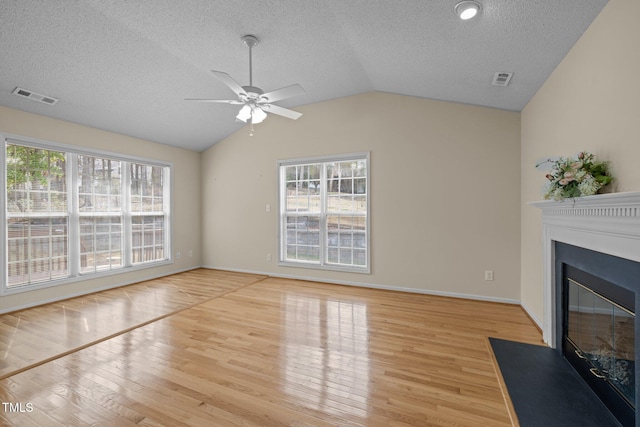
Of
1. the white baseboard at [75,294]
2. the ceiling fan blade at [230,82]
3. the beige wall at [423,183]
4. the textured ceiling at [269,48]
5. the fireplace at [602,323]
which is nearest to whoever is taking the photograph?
the fireplace at [602,323]

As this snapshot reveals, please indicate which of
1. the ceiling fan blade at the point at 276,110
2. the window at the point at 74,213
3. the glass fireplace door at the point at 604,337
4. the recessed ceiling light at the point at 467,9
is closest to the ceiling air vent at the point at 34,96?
the window at the point at 74,213

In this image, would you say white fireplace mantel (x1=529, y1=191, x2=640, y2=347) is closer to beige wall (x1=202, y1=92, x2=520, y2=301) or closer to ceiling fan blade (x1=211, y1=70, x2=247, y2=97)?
beige wall (x1=202, y1=92, x2=520, y2=301)

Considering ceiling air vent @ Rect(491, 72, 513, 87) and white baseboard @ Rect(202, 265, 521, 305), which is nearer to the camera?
ceiling air vent @ Rect(491, 72, 513, 87)

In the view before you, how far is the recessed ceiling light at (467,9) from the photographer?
202 centimetres

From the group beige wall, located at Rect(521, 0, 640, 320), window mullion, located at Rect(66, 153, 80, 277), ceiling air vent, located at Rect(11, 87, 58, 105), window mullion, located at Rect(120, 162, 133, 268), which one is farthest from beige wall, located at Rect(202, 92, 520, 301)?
ceiling air vent, located at Rect(11, 87, 58, 105)

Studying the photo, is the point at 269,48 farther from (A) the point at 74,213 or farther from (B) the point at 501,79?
(A) the point at 74,213

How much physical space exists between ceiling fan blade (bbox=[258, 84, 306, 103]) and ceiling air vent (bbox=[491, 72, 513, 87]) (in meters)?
2.00

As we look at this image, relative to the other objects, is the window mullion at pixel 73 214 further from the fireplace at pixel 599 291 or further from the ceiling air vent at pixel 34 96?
the fireplace at pixel 599 291

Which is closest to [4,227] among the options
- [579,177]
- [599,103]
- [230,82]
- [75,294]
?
[75,294]

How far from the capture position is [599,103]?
1969 millimetres

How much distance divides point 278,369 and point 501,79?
11.5 ft

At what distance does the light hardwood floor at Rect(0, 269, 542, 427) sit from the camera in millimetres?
1756

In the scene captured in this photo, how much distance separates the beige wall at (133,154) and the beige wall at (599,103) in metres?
5.73

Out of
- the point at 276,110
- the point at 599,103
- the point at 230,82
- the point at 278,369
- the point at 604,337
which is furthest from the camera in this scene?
the point at 276,110
